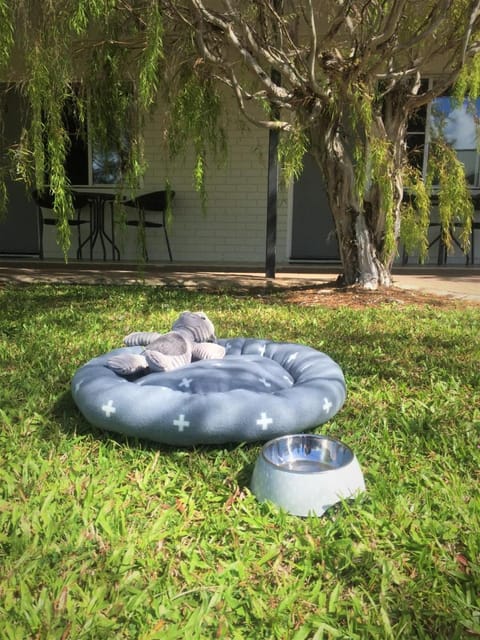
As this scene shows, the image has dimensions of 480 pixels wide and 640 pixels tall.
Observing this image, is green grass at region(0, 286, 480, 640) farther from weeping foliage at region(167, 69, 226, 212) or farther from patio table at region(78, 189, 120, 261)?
patio table at region(78, 189, 120, 261)

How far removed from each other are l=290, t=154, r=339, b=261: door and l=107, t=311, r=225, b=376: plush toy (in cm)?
685

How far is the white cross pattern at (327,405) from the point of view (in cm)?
237

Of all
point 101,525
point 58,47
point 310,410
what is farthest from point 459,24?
point 101,525

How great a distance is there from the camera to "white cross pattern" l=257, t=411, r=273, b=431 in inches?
87.6

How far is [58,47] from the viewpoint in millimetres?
4000

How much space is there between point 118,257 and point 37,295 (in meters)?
3.93

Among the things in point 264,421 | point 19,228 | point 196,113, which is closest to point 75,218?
point 19,228

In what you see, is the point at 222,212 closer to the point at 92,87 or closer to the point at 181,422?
the point at 92,87

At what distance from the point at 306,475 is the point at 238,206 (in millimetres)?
8159

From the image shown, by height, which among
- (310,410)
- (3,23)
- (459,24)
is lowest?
(310,410)

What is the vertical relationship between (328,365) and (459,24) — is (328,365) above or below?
below

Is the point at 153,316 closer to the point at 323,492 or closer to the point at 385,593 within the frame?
the point at 323,492

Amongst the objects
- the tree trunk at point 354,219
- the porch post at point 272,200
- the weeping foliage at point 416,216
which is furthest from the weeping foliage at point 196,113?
the weeping foliage at point 416,216

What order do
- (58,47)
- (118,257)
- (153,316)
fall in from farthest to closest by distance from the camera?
1. (118,257)
2. (153,316)
3. (58,47)
